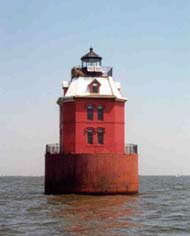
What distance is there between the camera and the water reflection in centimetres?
2662

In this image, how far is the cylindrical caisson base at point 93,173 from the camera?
136 ft

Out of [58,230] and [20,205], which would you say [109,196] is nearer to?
[20,205]

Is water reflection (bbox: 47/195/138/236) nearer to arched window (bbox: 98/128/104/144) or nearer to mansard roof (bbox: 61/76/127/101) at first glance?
arched window (bbox: 98/128/104/144)

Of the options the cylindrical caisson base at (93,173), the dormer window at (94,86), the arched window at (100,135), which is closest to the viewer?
the cylindrical caisson base at (93,173)

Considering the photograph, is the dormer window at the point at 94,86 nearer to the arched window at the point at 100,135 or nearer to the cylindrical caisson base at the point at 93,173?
the arched window at the point at 100,135

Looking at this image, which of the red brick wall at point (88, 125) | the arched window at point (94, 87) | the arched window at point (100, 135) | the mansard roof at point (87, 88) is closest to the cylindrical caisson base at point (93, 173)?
the red brick wall at point (88, 125)

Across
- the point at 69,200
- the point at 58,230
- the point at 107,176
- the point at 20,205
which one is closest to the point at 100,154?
the point at 107,176

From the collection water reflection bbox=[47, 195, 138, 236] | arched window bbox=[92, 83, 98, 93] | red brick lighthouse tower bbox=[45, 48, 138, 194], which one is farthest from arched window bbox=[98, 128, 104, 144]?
water reflection bbox=[47, 195, 138, 236]

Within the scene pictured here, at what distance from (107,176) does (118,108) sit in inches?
240

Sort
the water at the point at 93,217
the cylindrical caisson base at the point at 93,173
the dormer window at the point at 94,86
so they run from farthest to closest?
the dormer window at the point at 94,86 → the cylindrical caisson base at the point at 93,173 → the water at the point at 93,217

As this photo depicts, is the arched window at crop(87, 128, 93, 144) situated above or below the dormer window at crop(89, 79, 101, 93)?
below

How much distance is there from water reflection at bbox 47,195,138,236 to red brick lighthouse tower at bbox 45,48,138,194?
1209 millimetres

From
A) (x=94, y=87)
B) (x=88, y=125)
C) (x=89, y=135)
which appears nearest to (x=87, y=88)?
(x=94, y=87)

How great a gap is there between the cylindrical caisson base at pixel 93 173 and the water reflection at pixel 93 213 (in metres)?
0.84
